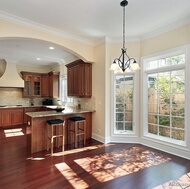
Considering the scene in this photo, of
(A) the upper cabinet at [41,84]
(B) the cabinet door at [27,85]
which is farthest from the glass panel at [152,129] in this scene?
(B) the cabinet door at [27,85]

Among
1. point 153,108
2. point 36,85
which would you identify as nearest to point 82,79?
point 153,108

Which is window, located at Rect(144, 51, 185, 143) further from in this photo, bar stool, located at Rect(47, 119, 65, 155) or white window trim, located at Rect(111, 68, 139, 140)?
bar stool, located at Rect(47, 119, 65, 155)

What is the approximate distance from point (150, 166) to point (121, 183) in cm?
89

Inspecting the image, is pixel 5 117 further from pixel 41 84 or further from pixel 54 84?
pixel 54 84

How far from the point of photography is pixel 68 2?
271 centimetres

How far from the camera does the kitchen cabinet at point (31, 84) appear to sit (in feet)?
23.9

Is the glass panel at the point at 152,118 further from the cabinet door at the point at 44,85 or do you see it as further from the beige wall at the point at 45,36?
the cabinet door at the point at 44,85

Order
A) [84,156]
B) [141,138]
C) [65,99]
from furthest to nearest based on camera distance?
1. [65,99]
2. [141,138]
3. [84,156]

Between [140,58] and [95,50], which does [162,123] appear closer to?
[140,58]

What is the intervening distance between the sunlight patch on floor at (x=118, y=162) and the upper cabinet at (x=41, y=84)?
485 cm

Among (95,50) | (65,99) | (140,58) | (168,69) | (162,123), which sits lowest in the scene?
(162,123)

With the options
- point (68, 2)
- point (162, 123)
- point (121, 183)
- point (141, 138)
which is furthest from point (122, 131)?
point (68, 2)

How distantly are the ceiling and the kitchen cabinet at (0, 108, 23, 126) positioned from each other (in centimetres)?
446

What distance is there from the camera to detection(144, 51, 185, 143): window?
3580mm
